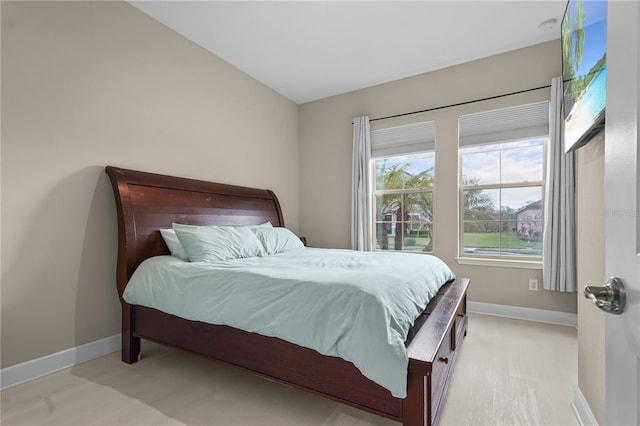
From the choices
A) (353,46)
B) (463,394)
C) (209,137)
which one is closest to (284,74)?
(353,46)

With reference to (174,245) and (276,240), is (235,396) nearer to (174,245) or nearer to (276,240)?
(174,245)

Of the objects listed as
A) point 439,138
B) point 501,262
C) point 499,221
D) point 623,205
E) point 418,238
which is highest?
point 439,138

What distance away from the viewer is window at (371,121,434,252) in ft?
12.4

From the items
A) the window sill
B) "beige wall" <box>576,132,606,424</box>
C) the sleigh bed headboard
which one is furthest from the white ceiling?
the window sill

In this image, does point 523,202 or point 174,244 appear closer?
point 174,244

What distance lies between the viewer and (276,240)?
3.07 m

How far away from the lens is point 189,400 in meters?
1.74

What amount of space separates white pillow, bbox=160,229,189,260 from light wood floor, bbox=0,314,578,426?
30.2 inches

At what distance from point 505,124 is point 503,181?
625 mm

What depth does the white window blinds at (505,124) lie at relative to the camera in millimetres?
3123

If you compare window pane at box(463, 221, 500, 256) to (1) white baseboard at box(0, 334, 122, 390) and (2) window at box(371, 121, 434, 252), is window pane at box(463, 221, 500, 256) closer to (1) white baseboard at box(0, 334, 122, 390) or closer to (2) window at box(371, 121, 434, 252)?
(2) window at box(371, 121, 434, 252)

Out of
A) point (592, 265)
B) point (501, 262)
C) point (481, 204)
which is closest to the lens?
point (592, 265)

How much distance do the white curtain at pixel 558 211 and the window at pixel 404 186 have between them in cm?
117

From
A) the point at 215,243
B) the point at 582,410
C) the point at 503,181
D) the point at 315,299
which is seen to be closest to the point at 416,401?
the point at 315,299
